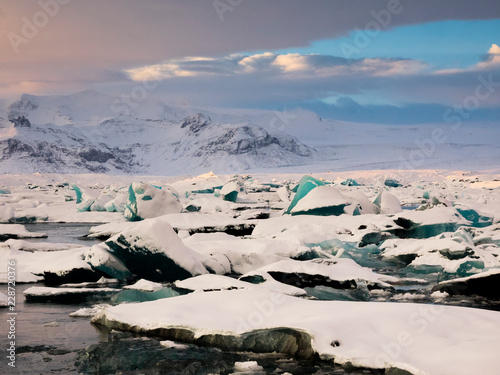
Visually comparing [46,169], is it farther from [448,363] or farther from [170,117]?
[448,363]

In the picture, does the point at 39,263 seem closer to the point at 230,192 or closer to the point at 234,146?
the point at 230,192

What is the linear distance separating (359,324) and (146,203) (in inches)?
672

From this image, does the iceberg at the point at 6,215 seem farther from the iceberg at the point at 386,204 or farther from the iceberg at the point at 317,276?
the iceberg at the point at 317,276

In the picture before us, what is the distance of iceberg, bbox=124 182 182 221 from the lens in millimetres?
22406

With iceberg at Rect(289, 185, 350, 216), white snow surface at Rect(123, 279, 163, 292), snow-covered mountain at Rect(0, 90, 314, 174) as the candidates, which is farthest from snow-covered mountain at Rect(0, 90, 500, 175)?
white snow surface at Rect(123, 279, 163, 292)

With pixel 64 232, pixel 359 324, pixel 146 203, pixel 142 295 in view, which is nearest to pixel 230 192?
pixel 146 203

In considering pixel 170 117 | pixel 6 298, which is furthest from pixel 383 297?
pixel 170 117

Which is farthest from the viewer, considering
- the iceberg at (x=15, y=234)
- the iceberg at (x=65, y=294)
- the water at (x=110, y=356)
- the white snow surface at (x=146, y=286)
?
the iceberg at (x=15, y=234)

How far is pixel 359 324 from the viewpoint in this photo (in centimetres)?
621

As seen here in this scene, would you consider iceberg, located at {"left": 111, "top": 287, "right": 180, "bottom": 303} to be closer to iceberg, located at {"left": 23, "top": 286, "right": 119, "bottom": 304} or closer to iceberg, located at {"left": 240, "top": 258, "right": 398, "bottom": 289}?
iceberg, located at {"left": 23, "top": 286, "right": 119, "bottom": 304}

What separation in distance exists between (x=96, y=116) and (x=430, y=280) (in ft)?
593

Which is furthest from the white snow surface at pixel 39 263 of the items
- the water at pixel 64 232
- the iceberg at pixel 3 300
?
the water at pixel 64 232

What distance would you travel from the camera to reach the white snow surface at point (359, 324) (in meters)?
5.46

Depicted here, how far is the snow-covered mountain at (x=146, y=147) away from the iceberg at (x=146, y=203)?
81930 millimetres
